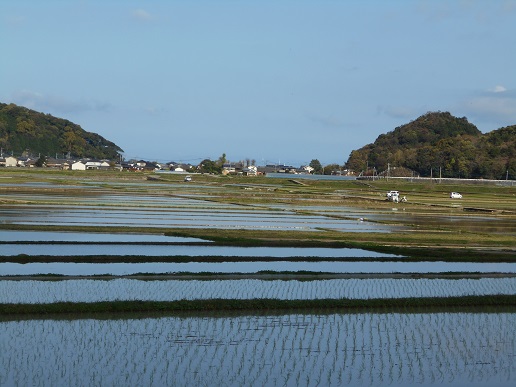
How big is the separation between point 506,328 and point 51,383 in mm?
4968

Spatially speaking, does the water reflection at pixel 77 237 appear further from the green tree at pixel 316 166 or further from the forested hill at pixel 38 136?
the green tree at pixel 316 166

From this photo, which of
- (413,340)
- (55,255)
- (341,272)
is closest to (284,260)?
(341,272)

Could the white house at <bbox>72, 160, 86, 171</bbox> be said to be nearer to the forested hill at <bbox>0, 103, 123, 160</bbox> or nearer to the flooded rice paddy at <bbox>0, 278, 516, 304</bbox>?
the forested hill at <bbox>0, 103, 123, 160</bbox>

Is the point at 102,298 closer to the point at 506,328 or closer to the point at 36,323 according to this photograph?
the point at 36,323

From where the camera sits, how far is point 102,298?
340 inches

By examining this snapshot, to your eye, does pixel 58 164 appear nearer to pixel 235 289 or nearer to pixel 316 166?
pixel 316 166

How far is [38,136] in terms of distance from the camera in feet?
359

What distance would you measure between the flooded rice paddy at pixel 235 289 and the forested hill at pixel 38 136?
100154mm

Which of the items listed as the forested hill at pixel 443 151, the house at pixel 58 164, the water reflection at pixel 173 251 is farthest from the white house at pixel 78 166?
the water reflection at pixel 173 251

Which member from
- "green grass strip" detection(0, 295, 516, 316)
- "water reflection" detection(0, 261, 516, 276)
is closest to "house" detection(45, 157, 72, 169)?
"water reflection" detection(0, 261, 516, 276)

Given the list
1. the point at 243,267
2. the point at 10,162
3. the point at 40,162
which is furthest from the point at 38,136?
the point at 243,267

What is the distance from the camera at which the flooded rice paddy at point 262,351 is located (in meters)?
6.00

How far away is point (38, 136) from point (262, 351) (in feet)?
356

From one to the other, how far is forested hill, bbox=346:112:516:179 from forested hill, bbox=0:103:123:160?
140 feet
